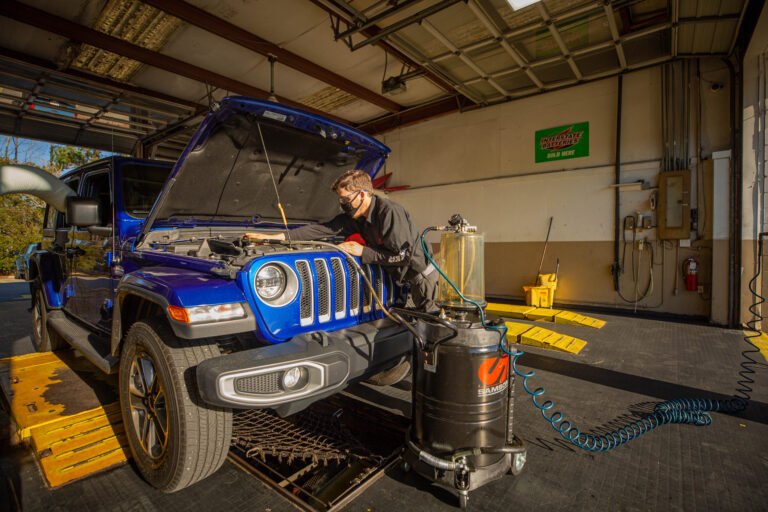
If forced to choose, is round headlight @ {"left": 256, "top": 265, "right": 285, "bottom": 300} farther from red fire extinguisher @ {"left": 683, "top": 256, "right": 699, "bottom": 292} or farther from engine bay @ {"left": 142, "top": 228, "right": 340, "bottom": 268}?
red fire extinguisher @ {"left": 683, "top": 256, "right": 699, "bottom": 292}

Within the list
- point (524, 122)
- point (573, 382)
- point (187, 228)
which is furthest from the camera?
point (524, 122)

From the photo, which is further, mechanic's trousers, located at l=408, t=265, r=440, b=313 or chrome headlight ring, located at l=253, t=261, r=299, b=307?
mechanic's trousers, located at l=408, t=265, r=440, b=313

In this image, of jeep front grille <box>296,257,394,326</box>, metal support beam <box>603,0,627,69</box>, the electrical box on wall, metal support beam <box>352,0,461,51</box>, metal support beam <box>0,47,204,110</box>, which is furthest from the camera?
the electrical box on wall

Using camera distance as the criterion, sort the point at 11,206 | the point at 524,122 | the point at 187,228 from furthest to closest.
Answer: the point at 11,206
the point at 524,122
the point at 187,228

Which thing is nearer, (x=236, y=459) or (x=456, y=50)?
(x=236, y=459)

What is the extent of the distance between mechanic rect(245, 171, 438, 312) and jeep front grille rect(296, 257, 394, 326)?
132 mm

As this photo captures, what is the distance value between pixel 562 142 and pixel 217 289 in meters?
7.29

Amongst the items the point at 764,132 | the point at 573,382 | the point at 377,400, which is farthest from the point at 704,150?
the point at 377,400

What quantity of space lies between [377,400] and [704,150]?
658cm

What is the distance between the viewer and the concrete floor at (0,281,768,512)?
180 centimetres

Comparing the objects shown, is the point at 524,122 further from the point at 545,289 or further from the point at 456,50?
the point at 545,289

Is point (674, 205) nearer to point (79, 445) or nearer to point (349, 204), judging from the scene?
point (349, 204)

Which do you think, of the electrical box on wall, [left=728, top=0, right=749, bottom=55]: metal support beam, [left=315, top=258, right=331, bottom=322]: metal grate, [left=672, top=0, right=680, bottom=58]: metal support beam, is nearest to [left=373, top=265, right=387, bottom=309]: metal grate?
[left=315, top=258, right=331, bottom=322]: metal grate

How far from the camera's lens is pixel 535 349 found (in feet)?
14.6
